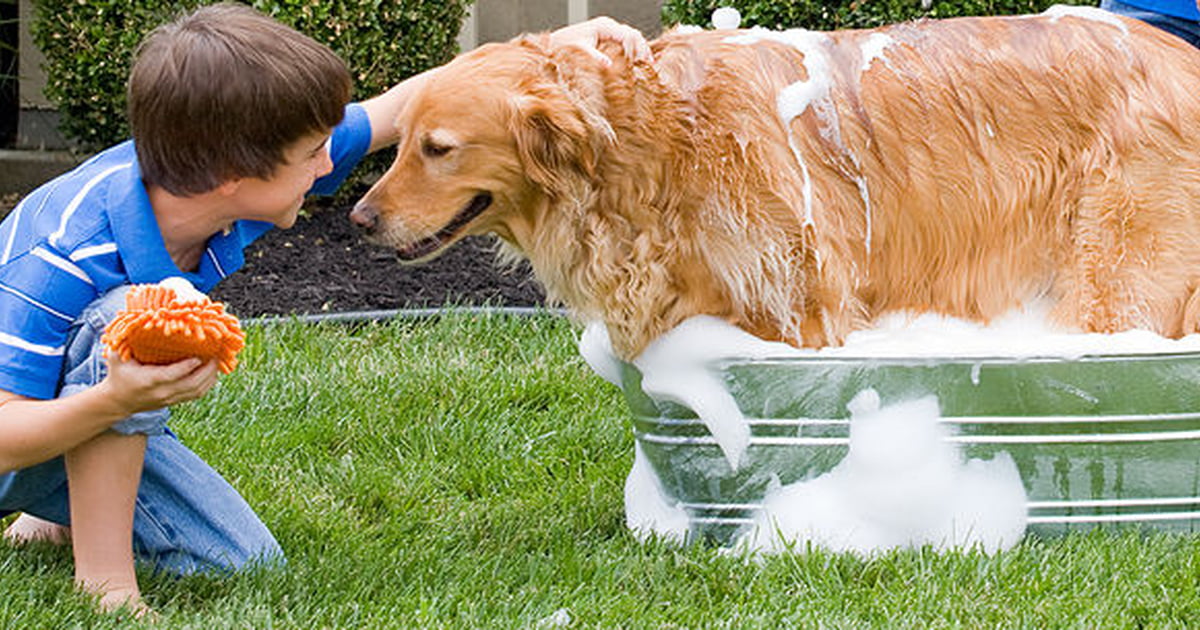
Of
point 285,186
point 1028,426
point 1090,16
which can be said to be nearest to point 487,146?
point 285,186

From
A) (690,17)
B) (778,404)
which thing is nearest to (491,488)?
(778,404)

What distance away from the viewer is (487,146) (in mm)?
3074

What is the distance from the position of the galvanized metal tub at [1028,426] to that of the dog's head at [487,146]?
20.6 inches

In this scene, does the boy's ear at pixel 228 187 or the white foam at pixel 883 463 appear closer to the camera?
the boy's ear at pixel 228 187

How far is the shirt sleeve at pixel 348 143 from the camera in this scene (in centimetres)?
337

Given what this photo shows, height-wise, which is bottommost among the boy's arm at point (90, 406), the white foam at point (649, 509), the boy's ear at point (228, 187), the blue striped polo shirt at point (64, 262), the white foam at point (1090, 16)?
the white foam at point (649, 509)

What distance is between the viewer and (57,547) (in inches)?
126

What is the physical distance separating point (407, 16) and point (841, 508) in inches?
134

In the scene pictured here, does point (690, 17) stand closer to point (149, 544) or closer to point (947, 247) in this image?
point (947, 247)

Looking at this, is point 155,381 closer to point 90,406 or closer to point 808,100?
point 90,406

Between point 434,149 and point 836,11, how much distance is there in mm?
2505

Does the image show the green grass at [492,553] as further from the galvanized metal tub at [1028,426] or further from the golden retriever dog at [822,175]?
the golden retriever dog at [822,175]

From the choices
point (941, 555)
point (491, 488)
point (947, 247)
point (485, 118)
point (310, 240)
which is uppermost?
point (485, 118)

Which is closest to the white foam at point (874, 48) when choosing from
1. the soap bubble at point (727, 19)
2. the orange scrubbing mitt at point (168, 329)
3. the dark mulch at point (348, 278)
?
the soap bubble at point (727, 19)
